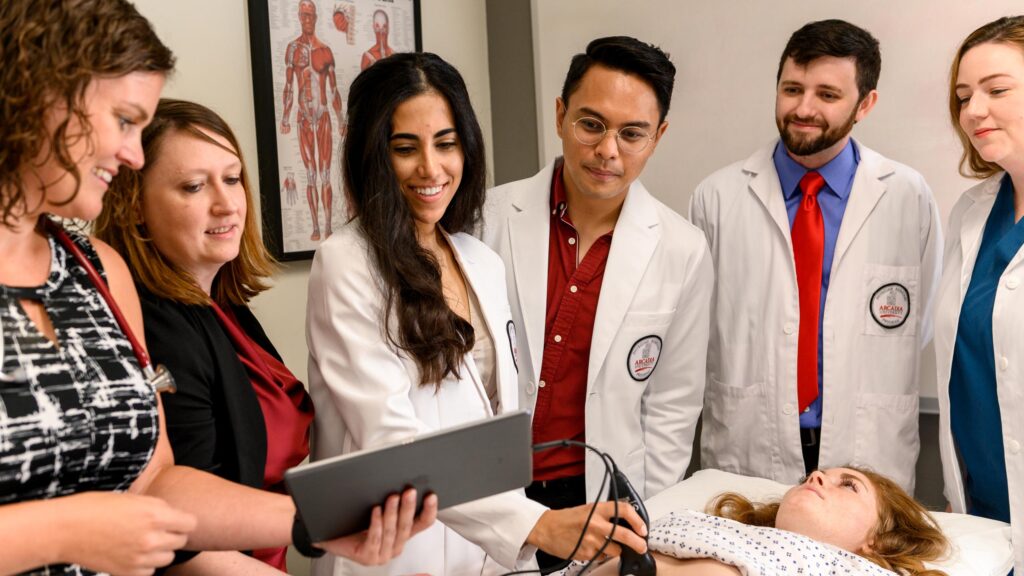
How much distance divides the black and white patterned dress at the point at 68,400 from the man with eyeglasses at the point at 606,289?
3.56 feet

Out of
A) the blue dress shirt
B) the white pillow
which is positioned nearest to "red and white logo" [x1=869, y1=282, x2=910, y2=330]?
the blue dress shirt

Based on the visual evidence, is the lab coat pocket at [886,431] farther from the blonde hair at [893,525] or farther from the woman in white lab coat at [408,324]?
the woman in white lab coat at [408,324]

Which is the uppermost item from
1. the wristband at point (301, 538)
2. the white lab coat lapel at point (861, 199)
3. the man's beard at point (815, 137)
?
the man's beard at point (815, 137)

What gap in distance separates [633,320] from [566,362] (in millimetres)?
184

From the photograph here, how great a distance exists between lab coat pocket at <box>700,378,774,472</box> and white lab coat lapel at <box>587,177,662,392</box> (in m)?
0.51

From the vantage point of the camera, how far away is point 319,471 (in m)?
1.03

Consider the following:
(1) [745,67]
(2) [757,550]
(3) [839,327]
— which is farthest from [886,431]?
(1) [745,67]

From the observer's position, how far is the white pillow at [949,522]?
1.77 meters

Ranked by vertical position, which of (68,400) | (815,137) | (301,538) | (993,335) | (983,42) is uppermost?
(983,42)

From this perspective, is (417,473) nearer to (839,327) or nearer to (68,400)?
(68,400)

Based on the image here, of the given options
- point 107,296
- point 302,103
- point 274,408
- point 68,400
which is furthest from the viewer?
point 302,103

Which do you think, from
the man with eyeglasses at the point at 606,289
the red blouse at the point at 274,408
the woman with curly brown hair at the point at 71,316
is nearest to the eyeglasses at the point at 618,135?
the man with eyeglasses at the point at 606,289

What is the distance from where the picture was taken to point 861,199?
7.45 feet

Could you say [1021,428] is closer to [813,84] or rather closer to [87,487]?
[813,84]
